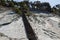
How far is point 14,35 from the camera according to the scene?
2781mm

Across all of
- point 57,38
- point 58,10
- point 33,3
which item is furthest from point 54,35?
point 33,3

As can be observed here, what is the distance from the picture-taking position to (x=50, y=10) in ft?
19.5

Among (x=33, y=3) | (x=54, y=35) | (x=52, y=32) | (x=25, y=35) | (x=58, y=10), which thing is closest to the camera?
(x=25, y=35)

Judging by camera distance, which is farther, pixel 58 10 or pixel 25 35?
pixel 58 10

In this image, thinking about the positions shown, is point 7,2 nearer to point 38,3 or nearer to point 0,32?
point 38,3

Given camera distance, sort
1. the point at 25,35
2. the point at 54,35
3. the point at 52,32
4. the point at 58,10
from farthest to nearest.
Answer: the point at 58,10
the point at 52,32
the point at 54,35
the point at 25,35

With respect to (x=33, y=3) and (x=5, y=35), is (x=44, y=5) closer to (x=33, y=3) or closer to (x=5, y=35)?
(x=33, y=3)

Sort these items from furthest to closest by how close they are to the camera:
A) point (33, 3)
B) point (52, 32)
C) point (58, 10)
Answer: point (33, 3) < point (58, 10) < point (52, 32)

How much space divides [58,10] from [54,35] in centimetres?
305

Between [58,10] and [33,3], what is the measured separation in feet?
3.18

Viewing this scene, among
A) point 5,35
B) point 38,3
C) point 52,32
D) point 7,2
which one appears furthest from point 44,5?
point 5,35

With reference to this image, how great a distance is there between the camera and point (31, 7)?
6062 mm

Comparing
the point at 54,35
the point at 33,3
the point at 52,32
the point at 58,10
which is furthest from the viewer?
the point at 33,3

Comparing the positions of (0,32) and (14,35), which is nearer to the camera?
(14,35)
